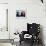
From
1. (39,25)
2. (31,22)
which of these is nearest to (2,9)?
(31,22)

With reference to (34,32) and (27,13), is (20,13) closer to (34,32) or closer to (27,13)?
(27,13)

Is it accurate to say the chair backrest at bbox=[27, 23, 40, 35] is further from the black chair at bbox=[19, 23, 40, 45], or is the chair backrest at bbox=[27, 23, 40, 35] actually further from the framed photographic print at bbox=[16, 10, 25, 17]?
the framed photographic print at bbox=[16, 10, 25, 17]

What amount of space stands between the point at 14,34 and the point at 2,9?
2.62 feet

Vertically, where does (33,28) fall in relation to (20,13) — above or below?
below

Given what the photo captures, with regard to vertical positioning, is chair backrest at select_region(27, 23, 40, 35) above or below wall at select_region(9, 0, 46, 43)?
below

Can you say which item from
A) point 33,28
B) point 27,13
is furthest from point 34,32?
point 27,13

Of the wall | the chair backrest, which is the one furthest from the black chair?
the wall

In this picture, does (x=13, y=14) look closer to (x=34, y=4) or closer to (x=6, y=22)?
(x=6, y=22)

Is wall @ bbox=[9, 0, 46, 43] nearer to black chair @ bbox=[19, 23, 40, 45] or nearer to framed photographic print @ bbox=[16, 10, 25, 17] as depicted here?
framed photographic print @ bbox=[16, 10, 25, 17]

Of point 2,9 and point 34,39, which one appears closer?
point 34,39

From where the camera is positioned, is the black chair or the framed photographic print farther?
the framed photographic print

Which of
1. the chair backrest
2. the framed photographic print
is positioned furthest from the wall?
the chair backrest

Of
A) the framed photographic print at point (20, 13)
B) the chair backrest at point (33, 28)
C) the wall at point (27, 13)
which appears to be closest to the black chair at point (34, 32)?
the chair backrest at point (33, 28)

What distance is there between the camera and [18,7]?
3.36 m
